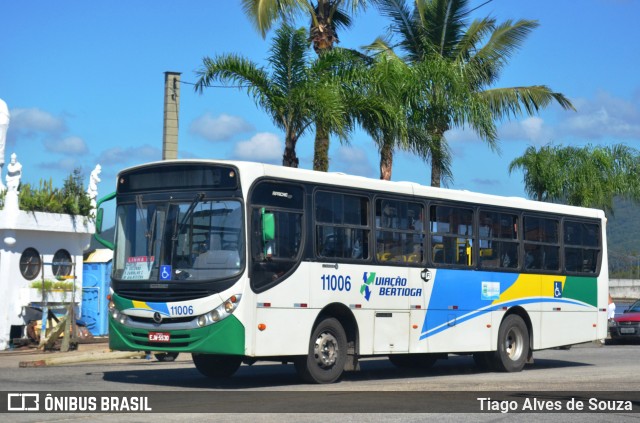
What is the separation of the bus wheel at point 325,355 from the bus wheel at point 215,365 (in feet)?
5.17

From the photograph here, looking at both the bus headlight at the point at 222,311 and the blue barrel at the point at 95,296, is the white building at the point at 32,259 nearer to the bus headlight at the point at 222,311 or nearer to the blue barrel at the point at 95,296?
the blue barrel at the point at 95,296

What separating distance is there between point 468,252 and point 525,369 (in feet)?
11.4

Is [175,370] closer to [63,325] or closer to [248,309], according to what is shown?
[248,309]

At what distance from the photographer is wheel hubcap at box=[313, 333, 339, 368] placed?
15.9m

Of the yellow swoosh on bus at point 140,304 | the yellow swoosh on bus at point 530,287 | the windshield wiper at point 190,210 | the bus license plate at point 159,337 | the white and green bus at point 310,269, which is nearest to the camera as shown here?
the white and green bus at point 310,269

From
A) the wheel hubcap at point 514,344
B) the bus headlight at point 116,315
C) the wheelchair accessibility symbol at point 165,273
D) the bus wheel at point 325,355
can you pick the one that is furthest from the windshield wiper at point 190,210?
the wheel hubcap at point 514,344

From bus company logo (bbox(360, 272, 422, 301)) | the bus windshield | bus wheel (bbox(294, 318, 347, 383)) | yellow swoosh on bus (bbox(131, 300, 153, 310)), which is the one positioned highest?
the bus windshield

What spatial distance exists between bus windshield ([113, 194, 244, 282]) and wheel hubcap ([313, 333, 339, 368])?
2004 millimetres

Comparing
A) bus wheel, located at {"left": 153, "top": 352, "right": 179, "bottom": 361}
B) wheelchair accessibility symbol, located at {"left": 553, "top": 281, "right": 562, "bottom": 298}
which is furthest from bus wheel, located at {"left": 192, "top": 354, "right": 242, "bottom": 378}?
wheelchair accessibility symbol, located at {"left": 553, "top": 281, "right": 562, "bottom": 298}

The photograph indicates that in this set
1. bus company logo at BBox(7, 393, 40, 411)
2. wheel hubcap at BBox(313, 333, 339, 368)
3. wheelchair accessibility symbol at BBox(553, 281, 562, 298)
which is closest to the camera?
bus company logo at BBox(7, 393, 40, 411)

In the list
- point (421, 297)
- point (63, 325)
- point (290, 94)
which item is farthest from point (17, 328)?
point (421, 297)

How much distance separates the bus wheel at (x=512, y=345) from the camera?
64.9 ft

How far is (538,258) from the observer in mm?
20688

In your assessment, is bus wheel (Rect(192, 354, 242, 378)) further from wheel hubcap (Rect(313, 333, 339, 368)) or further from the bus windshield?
the bus windshield
